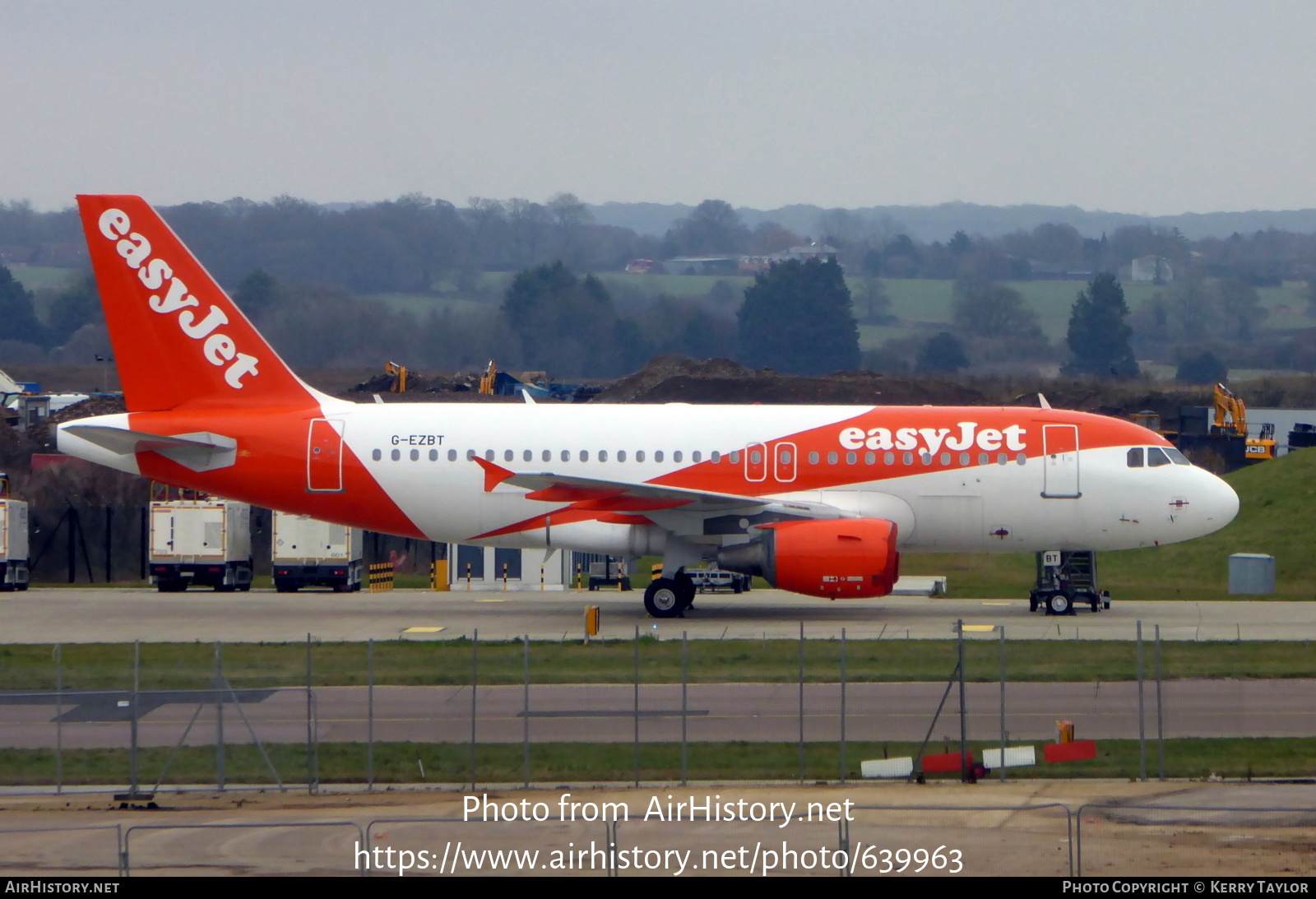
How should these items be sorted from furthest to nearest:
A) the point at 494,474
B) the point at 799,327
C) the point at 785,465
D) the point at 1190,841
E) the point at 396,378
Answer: the point at 799,327 < the point at 396,378 < the point at 785,465 < the point at 494,474 < the point at 1190,841

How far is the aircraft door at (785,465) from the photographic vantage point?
98.8 feet

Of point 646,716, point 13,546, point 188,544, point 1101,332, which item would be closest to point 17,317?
point 13,546

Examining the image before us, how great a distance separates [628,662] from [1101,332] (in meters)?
66.4

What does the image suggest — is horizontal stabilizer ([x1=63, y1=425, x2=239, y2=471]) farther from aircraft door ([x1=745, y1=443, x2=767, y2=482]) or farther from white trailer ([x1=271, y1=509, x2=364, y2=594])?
aircraft door ([x1=745, y1=443, x2=767, y2=482])

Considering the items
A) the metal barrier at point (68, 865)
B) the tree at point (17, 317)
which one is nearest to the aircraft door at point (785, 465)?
the metal barrier at point (68, 865)

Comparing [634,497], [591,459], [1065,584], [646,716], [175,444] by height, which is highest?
[175,444]

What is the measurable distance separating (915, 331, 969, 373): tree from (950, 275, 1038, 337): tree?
4.65 m

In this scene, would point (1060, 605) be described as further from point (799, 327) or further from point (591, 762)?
point (799, 327)

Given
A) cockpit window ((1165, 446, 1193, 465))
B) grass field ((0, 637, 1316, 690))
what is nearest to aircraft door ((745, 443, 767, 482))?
grass field ((0, 637, 1316, 690))

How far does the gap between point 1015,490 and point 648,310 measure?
5926cm

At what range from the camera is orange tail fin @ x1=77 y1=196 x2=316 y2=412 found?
30.8m

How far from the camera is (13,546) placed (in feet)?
126

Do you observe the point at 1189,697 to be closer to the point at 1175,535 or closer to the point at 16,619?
the point at 1175,535

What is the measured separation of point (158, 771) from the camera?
16391 millimetres
